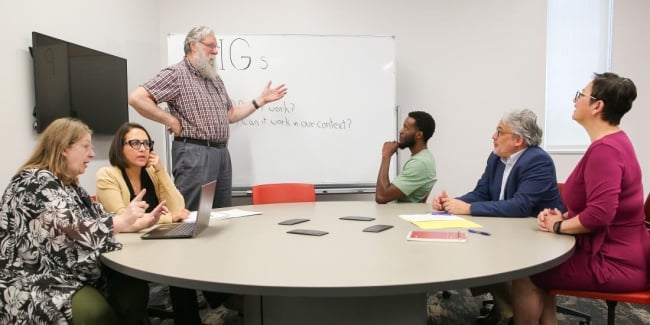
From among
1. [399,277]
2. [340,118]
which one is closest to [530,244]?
[399,277]

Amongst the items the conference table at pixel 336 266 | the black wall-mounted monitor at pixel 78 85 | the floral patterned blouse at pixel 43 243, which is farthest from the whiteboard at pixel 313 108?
the floral patterned blouse at pixel 43 243

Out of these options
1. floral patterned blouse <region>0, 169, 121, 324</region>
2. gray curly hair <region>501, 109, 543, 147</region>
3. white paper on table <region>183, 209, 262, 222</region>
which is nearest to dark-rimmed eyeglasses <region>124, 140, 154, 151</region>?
white paper on table <region>183, 209, 262, 222</region>

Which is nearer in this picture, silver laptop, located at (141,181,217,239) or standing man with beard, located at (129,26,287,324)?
silver laptop, located at (141,181,217,239)

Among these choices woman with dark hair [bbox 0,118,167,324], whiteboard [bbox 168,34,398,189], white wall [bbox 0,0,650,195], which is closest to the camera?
woman with dark hair [bbox 0,118,167,324]

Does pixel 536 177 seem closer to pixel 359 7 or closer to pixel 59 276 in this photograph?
pixel 59 276

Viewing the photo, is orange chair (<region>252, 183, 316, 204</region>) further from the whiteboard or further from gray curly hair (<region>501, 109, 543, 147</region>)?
gray curly hair (<region>501, 109, 543, 147</region>)

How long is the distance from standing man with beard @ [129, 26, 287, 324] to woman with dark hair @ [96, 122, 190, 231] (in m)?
0.51

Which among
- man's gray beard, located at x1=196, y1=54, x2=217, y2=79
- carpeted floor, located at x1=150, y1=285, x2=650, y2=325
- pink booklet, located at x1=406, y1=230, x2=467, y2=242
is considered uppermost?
man's gray beard, located at x1=196, y1=54, x2=217, y2=79

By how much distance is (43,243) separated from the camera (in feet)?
4.90

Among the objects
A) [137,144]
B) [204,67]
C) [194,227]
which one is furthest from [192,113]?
[194,227]

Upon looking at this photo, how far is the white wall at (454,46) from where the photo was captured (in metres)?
3.94

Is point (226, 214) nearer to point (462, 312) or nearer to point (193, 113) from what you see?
point (193, 113)

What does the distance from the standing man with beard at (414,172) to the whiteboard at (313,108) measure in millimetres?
857

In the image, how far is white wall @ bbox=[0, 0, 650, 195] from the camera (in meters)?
3.94
